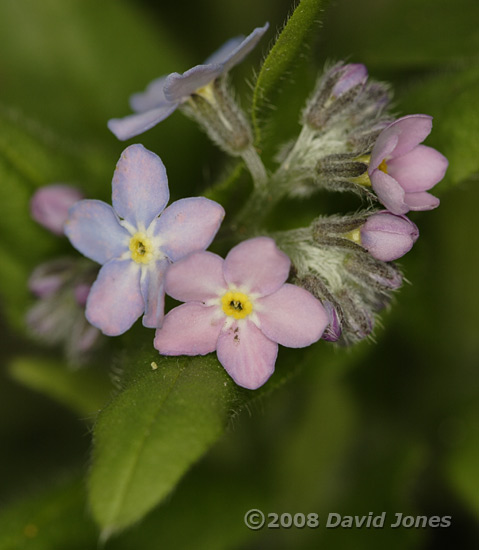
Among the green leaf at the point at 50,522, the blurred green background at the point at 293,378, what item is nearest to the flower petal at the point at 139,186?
the blurred green background at the point at 293,378

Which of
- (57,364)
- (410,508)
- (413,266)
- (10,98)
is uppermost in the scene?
(10,98)

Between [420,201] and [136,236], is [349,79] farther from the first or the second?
[136,236]

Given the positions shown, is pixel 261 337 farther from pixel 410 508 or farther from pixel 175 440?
pixel 410 508

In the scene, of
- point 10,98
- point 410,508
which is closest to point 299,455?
point 410,508

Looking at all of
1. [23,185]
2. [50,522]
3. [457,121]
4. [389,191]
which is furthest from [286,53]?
[50,522]

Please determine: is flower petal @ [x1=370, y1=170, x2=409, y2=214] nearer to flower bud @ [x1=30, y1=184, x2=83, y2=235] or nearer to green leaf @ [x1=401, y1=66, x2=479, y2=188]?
green leaf @ [x1=401, y1=66, x2=479, y2=188]

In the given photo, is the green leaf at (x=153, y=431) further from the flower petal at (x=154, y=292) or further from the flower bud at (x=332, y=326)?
the flower bud at (x=332, y=326)
